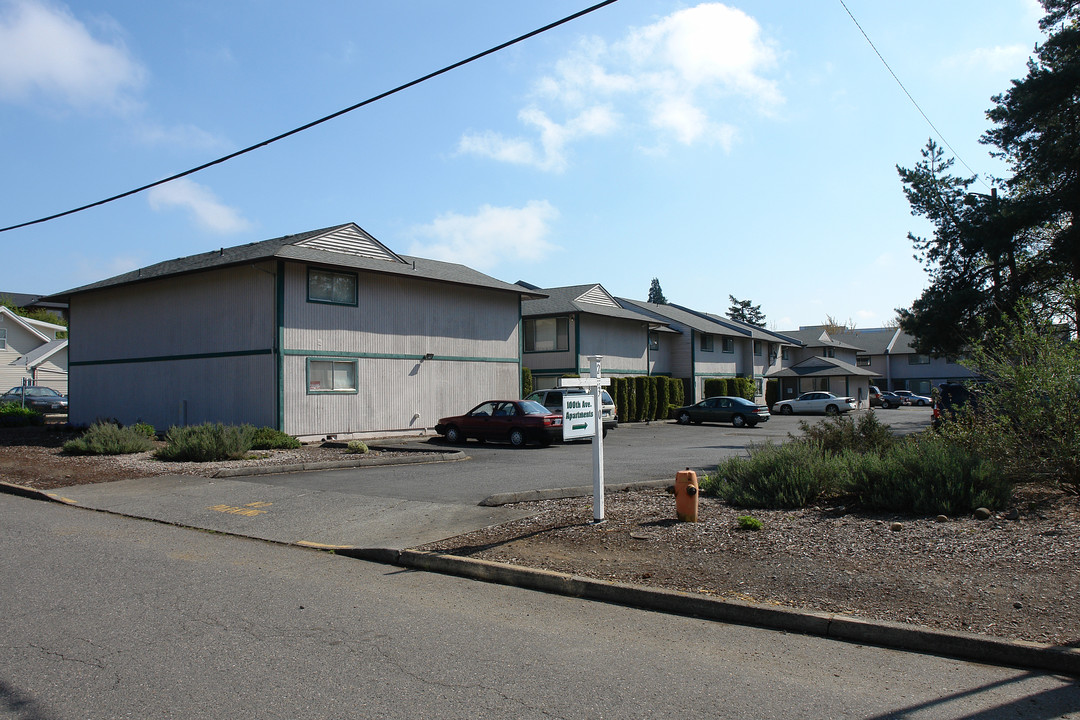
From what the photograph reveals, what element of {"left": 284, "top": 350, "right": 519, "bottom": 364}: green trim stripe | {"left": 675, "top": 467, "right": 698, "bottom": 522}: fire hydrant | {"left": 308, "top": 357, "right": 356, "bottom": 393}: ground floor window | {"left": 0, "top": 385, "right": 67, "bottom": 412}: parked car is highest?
{"left": 284, "top": 350, "right": 519, "bottom": 364}: green trim stripe

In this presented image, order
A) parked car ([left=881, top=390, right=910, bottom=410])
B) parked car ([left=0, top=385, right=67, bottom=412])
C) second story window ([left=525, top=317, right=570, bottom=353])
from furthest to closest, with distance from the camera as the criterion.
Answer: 1. parked car ([left=881, top=390, right=910, bottom=410])
2. parked car ([left=0, top=385, right=67, bottom=412])
3. second story window ([left=525, top=317, right=570, bottom=353])

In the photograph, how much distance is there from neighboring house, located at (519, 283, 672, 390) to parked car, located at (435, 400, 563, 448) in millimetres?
11221

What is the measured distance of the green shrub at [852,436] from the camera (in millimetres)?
12453

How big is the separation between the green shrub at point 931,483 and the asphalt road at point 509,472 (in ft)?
9.33

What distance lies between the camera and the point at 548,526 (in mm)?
9117

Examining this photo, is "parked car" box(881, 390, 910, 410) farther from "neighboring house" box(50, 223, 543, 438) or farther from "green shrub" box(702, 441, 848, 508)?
"green shrub" box(702, 441, 848, 508)

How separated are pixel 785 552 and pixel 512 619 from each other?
285cm

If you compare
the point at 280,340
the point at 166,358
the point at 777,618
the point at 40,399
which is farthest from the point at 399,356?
the point at 40,399

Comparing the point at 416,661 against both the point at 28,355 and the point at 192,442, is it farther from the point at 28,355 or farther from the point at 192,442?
the point at 28,355

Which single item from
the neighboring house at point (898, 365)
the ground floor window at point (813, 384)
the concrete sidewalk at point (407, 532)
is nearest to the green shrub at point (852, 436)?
the concrete sidewalk at point (407, 532)

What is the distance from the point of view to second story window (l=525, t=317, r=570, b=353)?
36.1 meters

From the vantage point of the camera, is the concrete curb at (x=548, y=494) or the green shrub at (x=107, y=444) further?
the green shrub at (x=107, y=444)

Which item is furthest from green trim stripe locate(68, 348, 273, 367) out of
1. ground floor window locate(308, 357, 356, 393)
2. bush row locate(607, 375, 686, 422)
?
bush row locate(607, 375, 686, 422)

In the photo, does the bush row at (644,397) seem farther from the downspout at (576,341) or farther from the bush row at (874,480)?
the bush row at (874,480)
